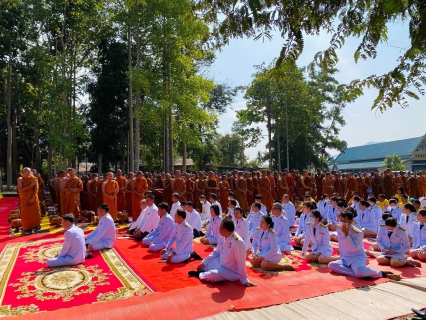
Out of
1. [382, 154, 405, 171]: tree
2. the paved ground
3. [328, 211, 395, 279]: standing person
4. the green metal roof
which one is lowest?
the paved ground

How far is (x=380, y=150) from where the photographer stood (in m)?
51.1

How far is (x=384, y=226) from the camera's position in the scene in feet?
23.3

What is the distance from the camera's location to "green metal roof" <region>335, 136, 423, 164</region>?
45375 millimetres

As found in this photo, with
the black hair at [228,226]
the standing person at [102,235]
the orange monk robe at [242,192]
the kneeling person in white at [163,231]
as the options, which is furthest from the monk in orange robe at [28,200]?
the orange monk robe at [242,192]

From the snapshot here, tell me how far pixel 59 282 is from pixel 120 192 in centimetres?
739

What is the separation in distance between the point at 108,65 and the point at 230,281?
63.1ft

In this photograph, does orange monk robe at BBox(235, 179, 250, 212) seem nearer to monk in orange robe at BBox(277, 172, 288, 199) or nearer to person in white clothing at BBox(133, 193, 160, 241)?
monk in orange robe at BBox(277, 172, 288, 199)

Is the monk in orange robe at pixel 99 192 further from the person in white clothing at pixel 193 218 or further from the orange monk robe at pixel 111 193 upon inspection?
the person in white clothing at pixel 193 218

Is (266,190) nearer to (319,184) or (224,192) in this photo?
(224,192)

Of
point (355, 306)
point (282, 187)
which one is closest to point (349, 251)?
point (355, 306)

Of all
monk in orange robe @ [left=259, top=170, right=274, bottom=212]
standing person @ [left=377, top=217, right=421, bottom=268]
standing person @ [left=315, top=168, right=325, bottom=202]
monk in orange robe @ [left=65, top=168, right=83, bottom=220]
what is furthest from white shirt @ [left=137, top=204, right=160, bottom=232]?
→ standing person @ [left=315, top=168, right=325, bottom=202]

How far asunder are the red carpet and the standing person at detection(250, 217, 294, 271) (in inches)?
9.4

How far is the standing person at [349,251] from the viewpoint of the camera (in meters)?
5.74

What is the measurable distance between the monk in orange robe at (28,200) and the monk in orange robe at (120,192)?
11.4ft
